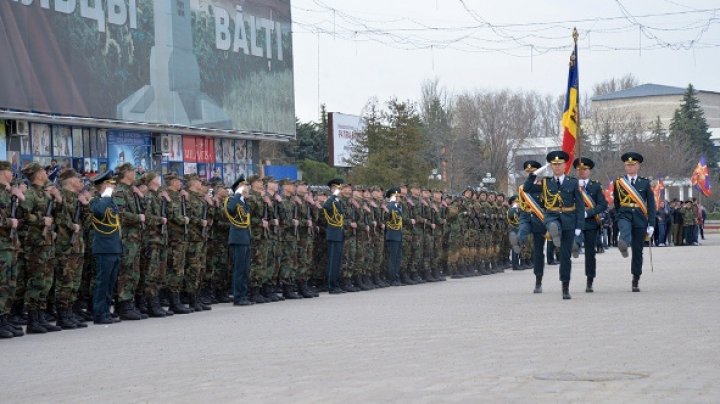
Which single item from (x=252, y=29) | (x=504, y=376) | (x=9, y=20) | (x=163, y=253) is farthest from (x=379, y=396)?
(x=252, y=29)

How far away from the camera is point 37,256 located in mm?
15742

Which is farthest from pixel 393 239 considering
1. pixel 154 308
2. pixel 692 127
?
pixel 692 127

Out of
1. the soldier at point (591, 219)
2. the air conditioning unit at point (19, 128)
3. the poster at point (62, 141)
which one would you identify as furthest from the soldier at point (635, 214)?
the poster at point (62, 141)

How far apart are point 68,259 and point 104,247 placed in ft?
2.04

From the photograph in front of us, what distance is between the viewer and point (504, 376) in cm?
965

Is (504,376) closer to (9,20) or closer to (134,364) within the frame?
(134,364)

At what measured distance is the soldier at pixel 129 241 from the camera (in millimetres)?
17438

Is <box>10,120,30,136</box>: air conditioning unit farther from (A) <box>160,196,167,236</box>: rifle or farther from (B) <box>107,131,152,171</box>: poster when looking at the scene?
(A) <box>160,196,167,236</box>: rifle

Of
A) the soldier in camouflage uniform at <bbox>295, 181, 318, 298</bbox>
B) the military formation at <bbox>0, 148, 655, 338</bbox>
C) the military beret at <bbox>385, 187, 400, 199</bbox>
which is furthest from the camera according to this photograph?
the military beret at <bbox>385, 187, 400, 199</bbox>

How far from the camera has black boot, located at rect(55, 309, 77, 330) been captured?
16.3 m

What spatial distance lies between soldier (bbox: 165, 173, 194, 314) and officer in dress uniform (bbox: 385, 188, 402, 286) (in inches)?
306

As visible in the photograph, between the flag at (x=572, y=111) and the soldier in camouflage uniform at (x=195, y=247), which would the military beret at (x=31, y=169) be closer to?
the soldier in camouflage uniform at (x=195, y=247)

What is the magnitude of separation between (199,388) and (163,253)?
28.9 feet

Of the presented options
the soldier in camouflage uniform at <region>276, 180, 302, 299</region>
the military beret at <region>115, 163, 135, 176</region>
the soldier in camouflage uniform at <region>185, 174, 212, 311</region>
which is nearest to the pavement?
the soldier in camouflage uniform at <region>185, 174, 212, 311</region>
